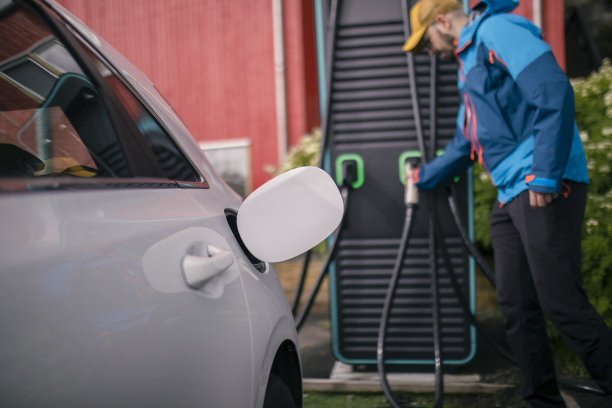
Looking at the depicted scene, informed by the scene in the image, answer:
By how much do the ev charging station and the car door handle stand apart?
6.15 ft

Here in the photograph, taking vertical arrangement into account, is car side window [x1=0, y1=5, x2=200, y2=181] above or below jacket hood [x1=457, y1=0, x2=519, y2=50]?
below

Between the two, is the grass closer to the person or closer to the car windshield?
the person

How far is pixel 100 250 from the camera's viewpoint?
0.73 meters

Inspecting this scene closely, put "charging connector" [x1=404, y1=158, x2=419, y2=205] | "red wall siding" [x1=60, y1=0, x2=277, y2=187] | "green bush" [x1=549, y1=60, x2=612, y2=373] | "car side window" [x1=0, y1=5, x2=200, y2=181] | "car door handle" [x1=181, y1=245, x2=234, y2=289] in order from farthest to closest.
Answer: "red wall siding" [x1=60, y1=0, x2=277, y2=187] → "green bush" [x1=549, y1=60, x2=612, y2=373] → "charging connector" [x1=404, y1=158, x2=419, y2=205] → "car side window" [x1=0, y1=5, x2=200, y2=181] → "car door handle" [x1=181, y1=245, x2=234, y2=289]

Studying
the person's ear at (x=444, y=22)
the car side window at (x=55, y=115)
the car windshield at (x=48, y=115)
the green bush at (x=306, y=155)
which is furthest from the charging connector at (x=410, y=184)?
the green bush at (x=306, y=155)

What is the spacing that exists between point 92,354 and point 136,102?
2.18 feet

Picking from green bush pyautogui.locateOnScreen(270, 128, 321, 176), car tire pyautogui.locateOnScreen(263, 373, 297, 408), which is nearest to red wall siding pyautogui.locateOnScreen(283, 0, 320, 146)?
green bush pyautogui.locateOnScreen(270, 128, 321, 176)

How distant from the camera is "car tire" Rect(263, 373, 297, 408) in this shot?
119cm

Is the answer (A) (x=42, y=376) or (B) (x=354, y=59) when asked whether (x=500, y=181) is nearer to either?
(B) (x=354, y=59)

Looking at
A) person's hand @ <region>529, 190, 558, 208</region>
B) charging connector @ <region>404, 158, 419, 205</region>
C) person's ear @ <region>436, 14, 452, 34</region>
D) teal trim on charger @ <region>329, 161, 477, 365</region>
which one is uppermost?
person's ear @ <region>436, 14, 452, 34</region>

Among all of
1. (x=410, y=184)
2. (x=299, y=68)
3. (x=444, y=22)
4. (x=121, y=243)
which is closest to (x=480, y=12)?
(x=444, y=22)

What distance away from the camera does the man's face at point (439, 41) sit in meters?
2.32

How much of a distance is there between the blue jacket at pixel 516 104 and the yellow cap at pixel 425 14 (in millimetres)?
240

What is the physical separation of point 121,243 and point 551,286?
1582 millimetres
